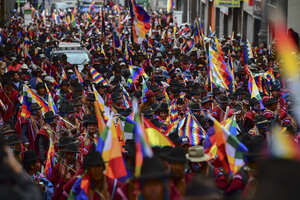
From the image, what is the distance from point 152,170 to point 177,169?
4.91 ft

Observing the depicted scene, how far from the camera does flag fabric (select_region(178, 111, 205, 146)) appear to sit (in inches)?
370

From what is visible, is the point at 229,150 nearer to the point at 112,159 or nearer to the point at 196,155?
the point at 196,155

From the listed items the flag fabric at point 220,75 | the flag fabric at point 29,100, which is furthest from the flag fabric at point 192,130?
the flag fabric at point 220,75

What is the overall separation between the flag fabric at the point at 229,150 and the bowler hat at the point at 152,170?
61.7 inches

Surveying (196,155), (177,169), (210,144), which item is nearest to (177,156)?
(177,169)

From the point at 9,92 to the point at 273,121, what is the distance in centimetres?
670

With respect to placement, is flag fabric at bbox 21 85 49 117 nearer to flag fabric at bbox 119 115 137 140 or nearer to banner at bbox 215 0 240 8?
flag fabric at bbox 119 115 137 140

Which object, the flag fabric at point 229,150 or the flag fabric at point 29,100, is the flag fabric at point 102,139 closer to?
the flag fabric at point 229,150

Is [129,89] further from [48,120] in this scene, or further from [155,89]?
[48,120]

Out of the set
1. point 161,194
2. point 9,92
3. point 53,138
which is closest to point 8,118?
point 9,92

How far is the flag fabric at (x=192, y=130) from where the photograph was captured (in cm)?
941

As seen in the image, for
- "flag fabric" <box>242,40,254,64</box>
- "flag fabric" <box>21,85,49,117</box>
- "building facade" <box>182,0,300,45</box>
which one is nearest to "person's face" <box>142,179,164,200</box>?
"flag fabric" <box>21,85,49,117</box>

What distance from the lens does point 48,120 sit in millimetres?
10578

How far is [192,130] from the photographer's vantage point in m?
9.59
